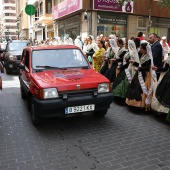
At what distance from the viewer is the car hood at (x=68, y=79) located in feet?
14.4

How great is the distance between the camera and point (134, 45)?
564cm

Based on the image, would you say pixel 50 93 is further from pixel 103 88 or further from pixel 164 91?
pixel 164 91

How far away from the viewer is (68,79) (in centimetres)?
461

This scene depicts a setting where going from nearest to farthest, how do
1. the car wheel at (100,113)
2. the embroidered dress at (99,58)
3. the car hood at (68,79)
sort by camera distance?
the car hood at (68,79) < the car wheel at (100,113) < the embroidered dress at (99,58)

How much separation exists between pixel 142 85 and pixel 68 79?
1.99m

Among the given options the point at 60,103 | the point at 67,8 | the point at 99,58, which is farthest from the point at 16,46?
the point at 60,103

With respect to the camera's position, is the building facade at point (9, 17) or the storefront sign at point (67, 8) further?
the building facade at point (9, 17)

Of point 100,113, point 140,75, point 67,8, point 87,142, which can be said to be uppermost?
point 67,8

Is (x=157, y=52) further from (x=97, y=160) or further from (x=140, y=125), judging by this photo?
(x=97, y=160)

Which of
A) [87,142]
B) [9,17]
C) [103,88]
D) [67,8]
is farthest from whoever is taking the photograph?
[9,17]

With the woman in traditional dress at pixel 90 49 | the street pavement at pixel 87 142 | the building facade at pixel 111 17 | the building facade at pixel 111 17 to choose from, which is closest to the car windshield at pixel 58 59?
the street pavement at pixel 87 142

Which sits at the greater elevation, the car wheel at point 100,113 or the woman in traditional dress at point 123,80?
the woman in traditional dress at point 123,80

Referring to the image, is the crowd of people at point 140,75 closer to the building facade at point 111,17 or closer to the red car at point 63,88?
the red car at point 63,88

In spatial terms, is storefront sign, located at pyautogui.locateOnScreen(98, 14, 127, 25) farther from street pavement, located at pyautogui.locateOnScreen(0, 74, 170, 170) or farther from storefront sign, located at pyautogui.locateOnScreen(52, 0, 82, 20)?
street pavement, located at pyautogui.locateOnScreen(0, 74, 170, 170)
